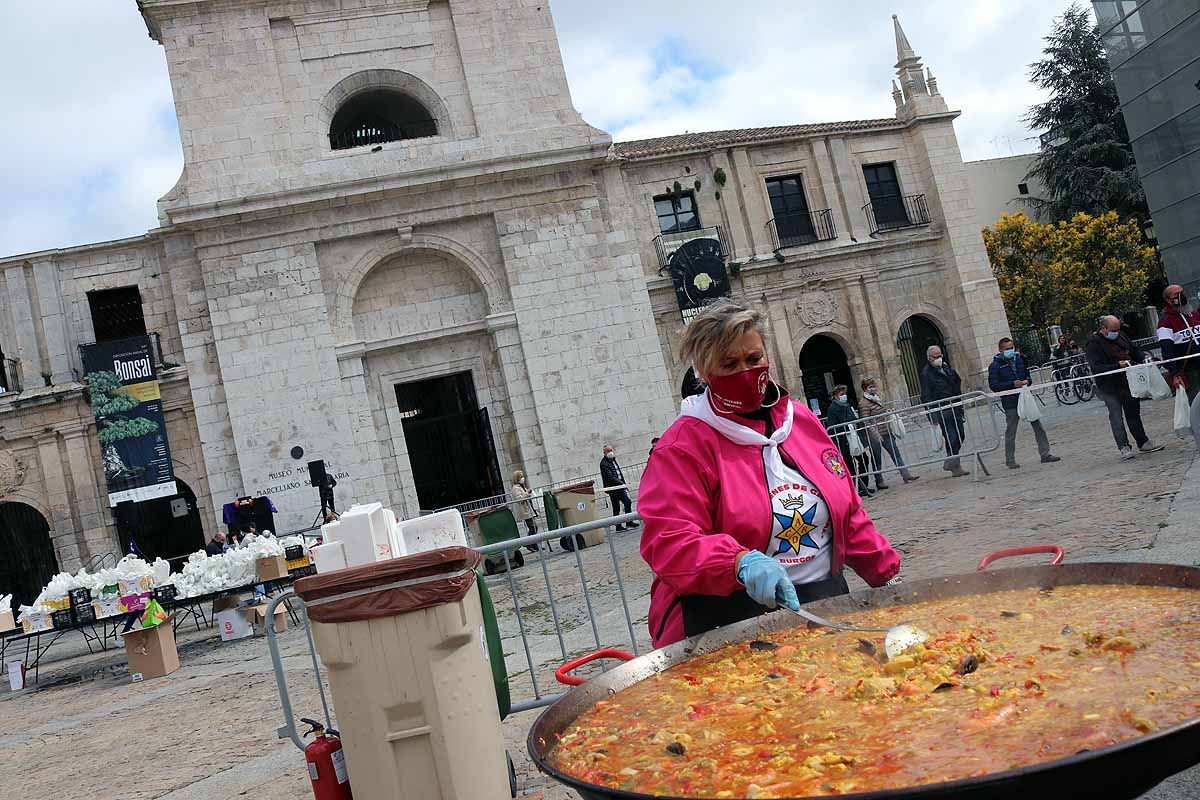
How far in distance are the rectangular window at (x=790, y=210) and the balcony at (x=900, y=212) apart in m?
→ 2.09

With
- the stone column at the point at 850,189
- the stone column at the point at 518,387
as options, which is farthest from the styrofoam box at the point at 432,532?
the stone column at the point at 850,189

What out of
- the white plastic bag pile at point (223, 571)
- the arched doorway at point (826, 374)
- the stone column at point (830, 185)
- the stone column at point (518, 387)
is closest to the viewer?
the white plastic bag pile at point (223, 571)

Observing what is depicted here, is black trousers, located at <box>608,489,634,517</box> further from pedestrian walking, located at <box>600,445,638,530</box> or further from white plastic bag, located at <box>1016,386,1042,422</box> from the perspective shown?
white plastic bag, located at <box>1016,386,1042,422</box>

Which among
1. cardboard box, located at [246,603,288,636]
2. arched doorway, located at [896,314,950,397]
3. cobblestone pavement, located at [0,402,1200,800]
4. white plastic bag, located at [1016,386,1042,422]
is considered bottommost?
cobblestone pavement, located at [0,402,1200,800]

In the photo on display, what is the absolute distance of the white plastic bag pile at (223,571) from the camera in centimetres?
1230

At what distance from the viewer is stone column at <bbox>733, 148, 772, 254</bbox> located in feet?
79.9

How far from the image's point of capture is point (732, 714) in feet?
6.84

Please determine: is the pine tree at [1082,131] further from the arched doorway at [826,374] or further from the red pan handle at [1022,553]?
the red pan handle at [1022,553]

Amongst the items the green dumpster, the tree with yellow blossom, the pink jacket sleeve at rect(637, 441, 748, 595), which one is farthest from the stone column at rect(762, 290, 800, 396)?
the pink jacket sleeve at rect(637, 441, 748, 595)

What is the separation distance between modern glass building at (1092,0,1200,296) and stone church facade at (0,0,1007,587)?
11.9m

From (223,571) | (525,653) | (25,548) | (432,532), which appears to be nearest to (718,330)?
(432,532)

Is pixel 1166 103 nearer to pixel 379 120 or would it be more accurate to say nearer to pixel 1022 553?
pixel 379 120

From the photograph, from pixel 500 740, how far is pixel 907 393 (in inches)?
920

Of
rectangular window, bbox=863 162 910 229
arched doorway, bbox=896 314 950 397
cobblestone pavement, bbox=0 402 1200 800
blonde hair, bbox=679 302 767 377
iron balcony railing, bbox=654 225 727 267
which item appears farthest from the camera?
rectangular window, bbox=863 162 910 229
